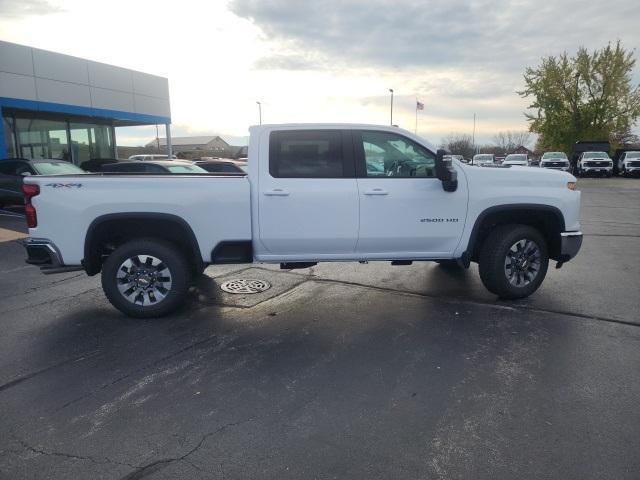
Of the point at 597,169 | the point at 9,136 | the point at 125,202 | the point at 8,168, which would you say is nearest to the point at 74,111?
the point at 9,136

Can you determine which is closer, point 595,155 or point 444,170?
point 444,170

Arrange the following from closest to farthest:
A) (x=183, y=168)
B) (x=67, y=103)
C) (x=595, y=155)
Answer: (x=183, y=168)
(x=67, y=103)
(x=595, y=155)

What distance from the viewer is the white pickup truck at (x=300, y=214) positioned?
473cm

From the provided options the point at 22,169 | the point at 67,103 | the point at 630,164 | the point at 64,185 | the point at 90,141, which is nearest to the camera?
the point at 64,185

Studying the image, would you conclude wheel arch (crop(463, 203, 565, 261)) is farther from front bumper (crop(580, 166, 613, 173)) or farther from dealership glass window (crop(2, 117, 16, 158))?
front bumper (crop(580, 166, 613, 173))

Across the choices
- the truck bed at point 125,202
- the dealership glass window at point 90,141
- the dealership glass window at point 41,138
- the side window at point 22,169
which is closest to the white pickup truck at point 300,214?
the truck bed at point 125,202

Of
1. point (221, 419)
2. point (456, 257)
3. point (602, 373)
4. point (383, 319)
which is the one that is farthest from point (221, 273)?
point (602, 373)

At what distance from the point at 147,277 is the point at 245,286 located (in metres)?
1.56

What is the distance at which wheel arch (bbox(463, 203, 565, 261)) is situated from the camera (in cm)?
517

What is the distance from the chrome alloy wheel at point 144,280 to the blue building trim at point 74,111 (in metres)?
16.6

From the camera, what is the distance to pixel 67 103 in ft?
65.2

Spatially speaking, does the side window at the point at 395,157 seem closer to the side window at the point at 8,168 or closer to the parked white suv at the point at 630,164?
the side window at the point at 8,168

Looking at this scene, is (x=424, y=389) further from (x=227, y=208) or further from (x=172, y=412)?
(x=227, y=208)

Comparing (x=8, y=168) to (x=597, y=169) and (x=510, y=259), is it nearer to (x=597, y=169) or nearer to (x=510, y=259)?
(x=510, y=259)
